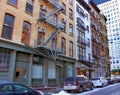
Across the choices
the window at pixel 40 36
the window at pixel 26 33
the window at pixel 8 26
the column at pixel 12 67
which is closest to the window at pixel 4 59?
the column at pixel 12 67

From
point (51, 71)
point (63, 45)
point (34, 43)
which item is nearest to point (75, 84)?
point (51, 71)

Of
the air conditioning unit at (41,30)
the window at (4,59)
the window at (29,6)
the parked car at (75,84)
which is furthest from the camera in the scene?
the air conditioning unit at (41,30)

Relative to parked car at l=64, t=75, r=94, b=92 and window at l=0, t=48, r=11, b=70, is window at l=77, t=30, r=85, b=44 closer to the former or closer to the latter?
parked car at l=64, t=75, r=94, b=92

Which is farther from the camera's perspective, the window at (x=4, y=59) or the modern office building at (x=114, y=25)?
the modern office building at (x=114, y=25)

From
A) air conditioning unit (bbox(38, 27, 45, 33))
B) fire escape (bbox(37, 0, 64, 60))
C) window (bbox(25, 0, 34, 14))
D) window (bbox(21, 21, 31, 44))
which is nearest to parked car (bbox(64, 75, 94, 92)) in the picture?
fire escape (bbox(37, 0, 64, 60))

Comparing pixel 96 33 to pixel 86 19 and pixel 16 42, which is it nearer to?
pixel 86 19

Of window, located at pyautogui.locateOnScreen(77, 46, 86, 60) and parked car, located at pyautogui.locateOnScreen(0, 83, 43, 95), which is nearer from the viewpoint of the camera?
parked car, located at pyautogui.locateOnScreen(0, 83, 43, 95)

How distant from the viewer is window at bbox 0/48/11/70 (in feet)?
51.7

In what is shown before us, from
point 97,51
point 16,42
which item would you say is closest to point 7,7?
point 16,42

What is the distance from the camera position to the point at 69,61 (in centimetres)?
2641

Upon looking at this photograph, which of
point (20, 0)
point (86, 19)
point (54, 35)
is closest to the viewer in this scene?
point (20, 0)

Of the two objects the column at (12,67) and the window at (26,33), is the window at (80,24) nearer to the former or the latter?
the window at (26,33)

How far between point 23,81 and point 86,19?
77.0ft

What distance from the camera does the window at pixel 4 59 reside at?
15.8m
